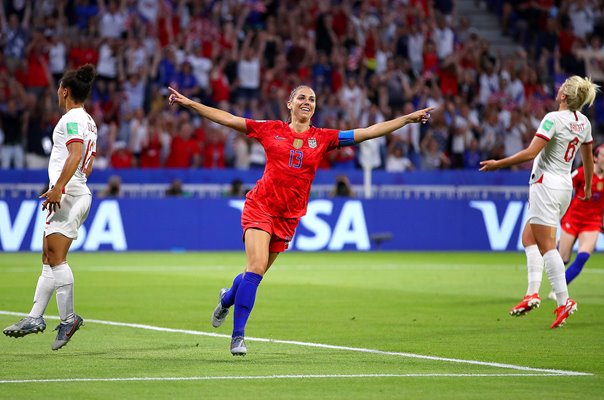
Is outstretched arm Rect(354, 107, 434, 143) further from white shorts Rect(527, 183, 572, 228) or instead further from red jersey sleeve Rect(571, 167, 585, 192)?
red jersey sleeve Rect(571, 167, 585, 192)

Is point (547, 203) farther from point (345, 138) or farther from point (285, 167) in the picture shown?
point (285, 167)

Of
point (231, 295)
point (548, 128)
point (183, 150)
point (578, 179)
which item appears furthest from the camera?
point (183, 150)

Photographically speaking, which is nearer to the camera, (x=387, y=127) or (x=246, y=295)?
(x=246, y=295)

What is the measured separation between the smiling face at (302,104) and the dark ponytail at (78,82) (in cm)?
190

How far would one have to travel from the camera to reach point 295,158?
10.6 m

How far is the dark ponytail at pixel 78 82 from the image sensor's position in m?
10.9

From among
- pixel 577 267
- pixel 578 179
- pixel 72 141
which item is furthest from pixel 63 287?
pixel 578 179

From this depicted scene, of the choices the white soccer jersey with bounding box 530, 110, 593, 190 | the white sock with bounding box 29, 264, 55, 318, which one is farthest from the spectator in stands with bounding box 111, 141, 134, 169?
the white sock with bounding box 29, 264, 55, 318

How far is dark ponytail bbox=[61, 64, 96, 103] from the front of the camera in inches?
427

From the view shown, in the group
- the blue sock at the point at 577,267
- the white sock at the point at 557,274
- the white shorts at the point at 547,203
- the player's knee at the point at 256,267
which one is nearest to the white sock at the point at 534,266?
the white sock at the point at 557,274

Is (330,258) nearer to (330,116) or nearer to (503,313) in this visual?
(330,116)

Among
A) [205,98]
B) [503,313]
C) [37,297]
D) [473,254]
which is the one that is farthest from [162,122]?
[37,297]

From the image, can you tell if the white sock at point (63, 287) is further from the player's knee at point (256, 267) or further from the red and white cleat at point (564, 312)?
the red and white cleat at point (564, 312)

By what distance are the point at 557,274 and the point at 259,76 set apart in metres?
17.6
